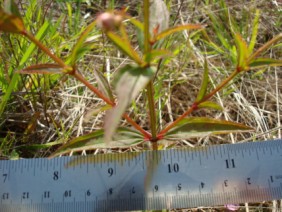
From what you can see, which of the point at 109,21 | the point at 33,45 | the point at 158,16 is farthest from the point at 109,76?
the point at 109,21

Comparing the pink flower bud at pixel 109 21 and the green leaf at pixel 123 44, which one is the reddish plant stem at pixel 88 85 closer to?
the green leaf at pixel 123 44

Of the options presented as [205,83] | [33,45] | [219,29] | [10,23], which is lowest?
[205,83]

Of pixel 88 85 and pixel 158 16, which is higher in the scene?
pixel 158 16

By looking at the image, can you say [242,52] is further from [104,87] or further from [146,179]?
[146,179]

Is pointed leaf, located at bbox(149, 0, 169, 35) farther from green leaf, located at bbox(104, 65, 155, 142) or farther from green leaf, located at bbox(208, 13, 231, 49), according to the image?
green leaf, located at bbox(208, 13, 231, 49)

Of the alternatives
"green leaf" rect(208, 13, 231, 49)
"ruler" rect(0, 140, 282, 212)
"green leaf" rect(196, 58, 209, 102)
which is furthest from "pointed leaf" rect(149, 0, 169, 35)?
"green leaf" rect(208, 13, 231, 49)

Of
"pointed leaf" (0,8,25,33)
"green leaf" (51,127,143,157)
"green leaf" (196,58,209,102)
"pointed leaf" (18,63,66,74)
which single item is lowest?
"green leaf" (51,127,143,157)
